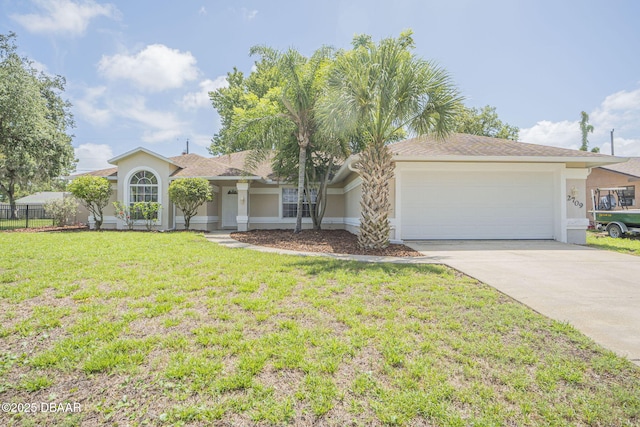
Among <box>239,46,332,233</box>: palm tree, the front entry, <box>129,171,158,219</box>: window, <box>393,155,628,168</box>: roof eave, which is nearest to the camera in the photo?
<box>393,155,628,168</box>: roof eave

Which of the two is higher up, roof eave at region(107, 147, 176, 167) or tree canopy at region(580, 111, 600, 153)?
tree canopy at region(580, 111, 600, 153)

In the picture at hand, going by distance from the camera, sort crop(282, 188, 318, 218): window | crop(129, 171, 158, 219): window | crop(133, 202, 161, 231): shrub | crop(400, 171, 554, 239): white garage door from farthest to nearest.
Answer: crop(282, 188, 318, 218): window, crop(129, 171, 158, 219): window, crop(133, 202, 161, 231): shrub, crop(400, 171, 554, 239): white garage door

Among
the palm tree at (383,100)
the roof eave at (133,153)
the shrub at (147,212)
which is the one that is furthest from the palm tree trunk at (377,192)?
the roof eave at (133,153)

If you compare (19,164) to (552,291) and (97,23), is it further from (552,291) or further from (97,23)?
(552,291)

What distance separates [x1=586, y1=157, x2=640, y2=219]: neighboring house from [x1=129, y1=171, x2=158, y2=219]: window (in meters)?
26.4

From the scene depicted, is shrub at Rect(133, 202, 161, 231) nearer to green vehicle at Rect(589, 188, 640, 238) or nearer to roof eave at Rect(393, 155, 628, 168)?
roof eave at Rect(393, 155, 628, 168)

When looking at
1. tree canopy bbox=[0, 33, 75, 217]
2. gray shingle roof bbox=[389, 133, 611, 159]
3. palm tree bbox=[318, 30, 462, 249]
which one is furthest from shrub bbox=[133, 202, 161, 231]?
gray shingle roof bbox=[389, 133, 611, 159]

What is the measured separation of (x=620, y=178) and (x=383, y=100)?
2391cm

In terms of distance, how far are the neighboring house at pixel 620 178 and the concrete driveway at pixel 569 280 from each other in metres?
15.9

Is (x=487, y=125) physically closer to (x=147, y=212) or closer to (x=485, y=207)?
(x=485, y=207)

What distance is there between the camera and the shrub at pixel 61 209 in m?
16.9

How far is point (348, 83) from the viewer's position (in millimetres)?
7953

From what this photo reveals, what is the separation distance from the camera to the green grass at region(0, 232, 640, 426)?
7.30 ft

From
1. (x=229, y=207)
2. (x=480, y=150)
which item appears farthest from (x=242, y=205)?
(x=480, y=150)
